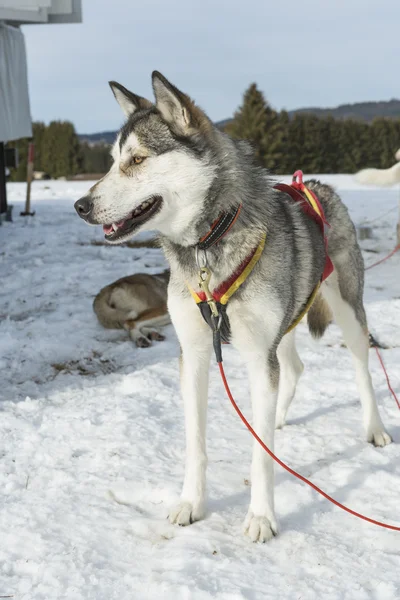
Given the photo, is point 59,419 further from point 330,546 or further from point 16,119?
point 16,119

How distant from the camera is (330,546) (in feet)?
8.27

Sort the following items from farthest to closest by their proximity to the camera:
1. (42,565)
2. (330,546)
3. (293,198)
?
(293,198) < (330,546) < (42,565)

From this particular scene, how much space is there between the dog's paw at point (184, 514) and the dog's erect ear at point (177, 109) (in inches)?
68.1

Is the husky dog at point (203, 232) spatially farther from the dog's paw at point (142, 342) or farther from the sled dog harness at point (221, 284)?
the dog's paw at point (142, 342)

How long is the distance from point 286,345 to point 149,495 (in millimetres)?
1357

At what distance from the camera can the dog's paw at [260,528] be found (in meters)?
2.55

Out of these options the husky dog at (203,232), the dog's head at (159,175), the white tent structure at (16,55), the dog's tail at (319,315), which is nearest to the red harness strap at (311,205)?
the husky dog at (203,232)

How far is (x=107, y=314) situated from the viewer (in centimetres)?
Answer: 562

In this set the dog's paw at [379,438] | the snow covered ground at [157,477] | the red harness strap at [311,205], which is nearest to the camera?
the snow covered ground at [157,477]

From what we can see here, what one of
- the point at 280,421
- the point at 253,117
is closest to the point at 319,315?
the point at 280,421

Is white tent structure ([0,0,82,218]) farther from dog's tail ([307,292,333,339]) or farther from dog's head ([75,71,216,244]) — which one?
dog's head ([75,71,216,244])

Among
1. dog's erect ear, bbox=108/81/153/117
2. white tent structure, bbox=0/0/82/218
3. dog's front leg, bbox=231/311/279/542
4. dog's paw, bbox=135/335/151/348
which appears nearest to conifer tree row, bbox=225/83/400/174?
white tent structure, bbox=0/0/82/218

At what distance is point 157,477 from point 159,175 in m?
1.63

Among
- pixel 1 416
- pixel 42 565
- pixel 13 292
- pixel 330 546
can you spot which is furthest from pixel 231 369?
pixel 13 292
